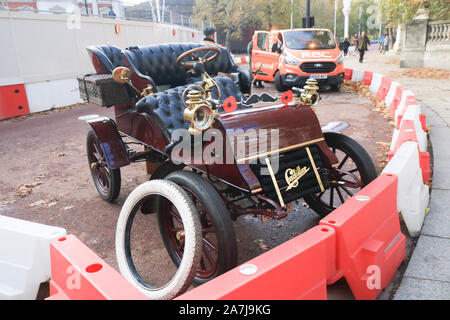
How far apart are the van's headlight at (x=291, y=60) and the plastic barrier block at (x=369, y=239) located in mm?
9428

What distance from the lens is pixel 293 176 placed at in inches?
117

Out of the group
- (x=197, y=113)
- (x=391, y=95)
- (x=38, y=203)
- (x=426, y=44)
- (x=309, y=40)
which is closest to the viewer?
(x=197, y=113)

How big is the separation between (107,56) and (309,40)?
30.2ft

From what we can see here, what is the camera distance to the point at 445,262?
2.84 m

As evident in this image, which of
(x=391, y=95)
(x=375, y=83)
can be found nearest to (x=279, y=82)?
(x=375, y=83)

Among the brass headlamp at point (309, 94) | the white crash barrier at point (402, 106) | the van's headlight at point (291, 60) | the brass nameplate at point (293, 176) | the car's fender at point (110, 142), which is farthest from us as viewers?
the van's headlight at point (291, 60)

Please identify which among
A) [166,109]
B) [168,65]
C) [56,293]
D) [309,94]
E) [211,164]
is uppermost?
[168,65]

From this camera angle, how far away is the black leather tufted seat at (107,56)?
4.39 metres

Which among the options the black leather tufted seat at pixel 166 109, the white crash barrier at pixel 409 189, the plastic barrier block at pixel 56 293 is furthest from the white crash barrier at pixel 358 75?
the plastic barrier block at pixel 56 293

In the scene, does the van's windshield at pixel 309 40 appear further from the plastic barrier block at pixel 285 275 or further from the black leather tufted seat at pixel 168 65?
the plastic barrier block at pixel 285 275

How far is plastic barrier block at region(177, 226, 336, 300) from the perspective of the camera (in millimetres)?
1677

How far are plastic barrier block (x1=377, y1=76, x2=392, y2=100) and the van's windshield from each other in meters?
2.68

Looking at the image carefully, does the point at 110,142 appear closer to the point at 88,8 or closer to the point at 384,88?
the point at 384,88

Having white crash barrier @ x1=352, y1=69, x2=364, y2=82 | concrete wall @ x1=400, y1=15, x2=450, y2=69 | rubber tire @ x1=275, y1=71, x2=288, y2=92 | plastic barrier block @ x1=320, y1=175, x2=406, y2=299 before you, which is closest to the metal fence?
rubber tire @ x1=275, y1=71, x2=288, y2=92
